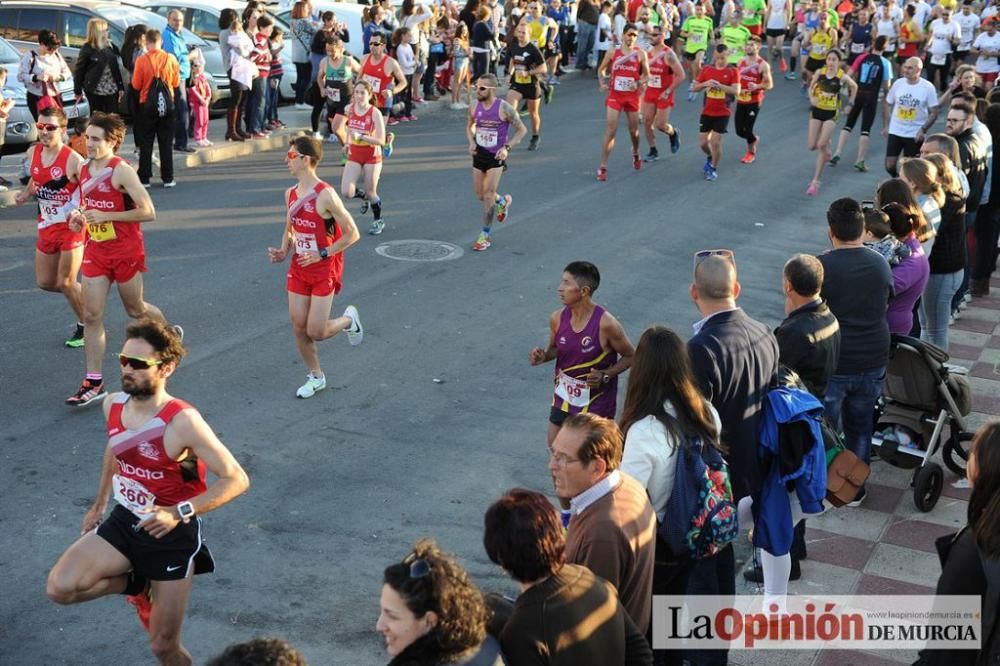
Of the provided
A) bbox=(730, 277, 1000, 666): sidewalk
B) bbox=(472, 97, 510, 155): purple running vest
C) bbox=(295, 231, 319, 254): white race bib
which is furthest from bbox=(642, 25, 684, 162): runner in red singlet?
bbox=(730, 277, 1000, 666): sidewalk

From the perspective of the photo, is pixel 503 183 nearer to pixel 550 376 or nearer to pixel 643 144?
pixel 643 144

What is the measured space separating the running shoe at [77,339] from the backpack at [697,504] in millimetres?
6310

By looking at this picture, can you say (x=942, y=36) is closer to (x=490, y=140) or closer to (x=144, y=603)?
(x=490, y=140)

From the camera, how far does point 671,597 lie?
5316mm

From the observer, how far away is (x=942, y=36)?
→ 1078 inches

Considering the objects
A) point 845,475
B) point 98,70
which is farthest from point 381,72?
point 845,475

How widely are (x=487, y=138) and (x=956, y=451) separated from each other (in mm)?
6840

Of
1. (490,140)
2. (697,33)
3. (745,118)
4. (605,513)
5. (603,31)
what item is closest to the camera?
(605,513)

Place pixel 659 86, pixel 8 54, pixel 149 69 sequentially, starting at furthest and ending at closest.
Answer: pixel 659 86, pixel 8 54, pixel 149 69

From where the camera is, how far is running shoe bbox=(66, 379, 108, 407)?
28.7ft

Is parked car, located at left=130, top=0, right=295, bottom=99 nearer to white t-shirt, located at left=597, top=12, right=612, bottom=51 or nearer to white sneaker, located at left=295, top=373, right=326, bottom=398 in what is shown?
white t-shirt, located at left=597, top=12, right=612, bottom=51

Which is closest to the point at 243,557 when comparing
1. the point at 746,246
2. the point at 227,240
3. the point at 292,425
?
the point at 292,425

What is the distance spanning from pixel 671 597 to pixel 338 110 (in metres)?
14.4

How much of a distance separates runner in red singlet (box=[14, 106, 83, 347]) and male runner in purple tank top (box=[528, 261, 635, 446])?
13.8 ft
